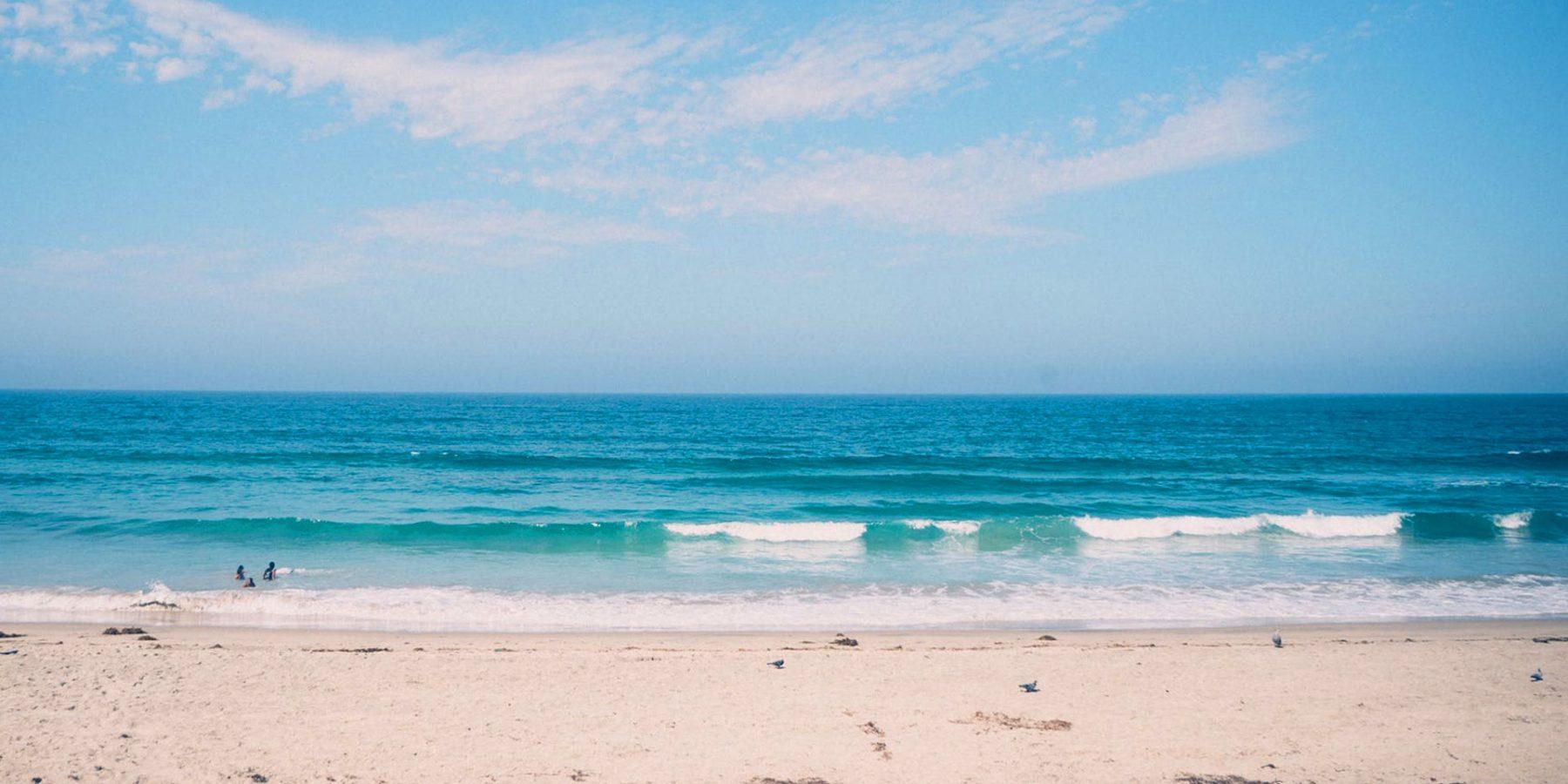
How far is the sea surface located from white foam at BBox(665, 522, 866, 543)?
90 millimetres

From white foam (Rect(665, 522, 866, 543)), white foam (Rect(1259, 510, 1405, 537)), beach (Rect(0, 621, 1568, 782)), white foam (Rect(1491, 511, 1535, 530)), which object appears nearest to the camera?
beach (Rect(0, 621, 1568, 782))

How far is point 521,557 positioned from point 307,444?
2653 cm

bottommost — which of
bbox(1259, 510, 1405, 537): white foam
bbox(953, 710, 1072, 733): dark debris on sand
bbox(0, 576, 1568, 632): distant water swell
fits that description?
bbox(0, 576, 1568, 632): distant water swell

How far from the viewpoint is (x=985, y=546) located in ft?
59.7

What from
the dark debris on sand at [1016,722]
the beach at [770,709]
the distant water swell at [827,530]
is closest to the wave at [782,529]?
the distant water swell at [827,530]

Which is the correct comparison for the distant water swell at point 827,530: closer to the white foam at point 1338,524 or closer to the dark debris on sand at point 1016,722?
Result: the white foam at point 1338,524

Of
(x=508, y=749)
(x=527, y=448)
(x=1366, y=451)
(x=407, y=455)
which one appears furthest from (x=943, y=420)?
(x=508, y=749)

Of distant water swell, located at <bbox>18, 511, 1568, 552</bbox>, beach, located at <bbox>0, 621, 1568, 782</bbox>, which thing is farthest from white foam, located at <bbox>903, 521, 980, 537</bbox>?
beach, located at <bbox>0, 621, 1568, 782</bbox>

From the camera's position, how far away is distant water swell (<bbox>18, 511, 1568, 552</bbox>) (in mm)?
17797

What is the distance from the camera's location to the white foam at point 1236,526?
19.6m

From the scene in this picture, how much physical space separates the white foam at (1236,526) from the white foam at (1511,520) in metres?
2.19

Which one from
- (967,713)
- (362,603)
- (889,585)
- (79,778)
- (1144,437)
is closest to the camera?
(79,778)

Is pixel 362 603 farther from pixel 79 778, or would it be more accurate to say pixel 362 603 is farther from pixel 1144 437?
pixel 1144 437

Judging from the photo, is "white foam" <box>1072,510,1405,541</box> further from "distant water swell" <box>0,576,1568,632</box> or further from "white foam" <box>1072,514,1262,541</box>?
"distant water swell" <box>0,576,1568,632</box>
